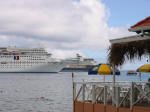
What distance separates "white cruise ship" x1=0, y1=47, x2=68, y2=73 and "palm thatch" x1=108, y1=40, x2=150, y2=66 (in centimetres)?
12950

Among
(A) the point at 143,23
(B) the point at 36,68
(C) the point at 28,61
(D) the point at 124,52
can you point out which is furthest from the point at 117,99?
(B) the point at 36,68

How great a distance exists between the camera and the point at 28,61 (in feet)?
465

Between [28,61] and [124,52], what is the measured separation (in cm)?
13282

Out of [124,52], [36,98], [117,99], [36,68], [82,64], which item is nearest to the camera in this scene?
[117,99]

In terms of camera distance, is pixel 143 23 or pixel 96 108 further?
pixel 96 108

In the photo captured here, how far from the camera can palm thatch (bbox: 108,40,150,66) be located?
423 inches

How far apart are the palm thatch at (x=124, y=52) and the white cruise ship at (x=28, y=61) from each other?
130m

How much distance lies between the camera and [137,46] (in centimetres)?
1058

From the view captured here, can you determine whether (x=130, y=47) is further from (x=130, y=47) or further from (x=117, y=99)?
(x=117, y=99)

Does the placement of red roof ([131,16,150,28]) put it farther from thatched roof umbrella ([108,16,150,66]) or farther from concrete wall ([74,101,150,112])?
concrete wall ([74,101,150,112])

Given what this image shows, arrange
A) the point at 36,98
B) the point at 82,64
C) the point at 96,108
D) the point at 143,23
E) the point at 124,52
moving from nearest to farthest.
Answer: the point at 143,23 → the point at 124,52 → the point at 96,108 → the point at 36,98 → the point at 82,64

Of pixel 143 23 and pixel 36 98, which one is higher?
pixel 143 23

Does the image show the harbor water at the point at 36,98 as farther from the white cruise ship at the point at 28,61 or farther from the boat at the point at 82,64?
the boat at the point at 82,64

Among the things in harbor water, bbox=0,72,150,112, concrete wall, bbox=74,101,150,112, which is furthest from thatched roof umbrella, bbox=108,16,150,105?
harbor water, bbox=0,72,150,112
